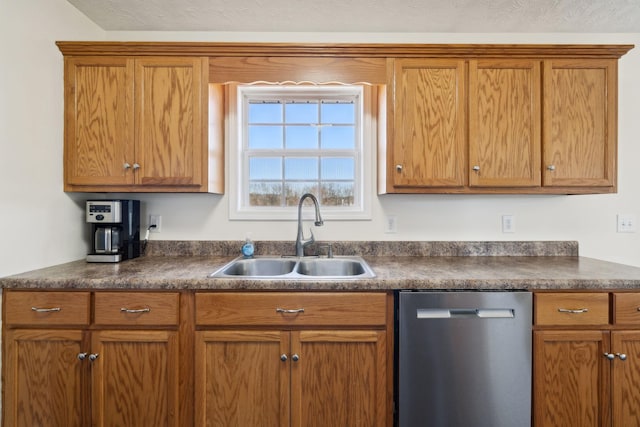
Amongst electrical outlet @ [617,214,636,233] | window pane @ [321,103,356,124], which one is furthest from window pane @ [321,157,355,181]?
electrical outlet @ [617,214,636,233]

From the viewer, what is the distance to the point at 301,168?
7.55 feet

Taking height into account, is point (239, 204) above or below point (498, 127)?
below

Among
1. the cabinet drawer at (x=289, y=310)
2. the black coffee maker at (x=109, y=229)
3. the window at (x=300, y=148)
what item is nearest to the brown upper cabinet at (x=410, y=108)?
the black coffee maker at (x=109, y=229)

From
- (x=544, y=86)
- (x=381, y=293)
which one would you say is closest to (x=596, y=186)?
(x=544, y=86)

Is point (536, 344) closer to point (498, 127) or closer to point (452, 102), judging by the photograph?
point (498, 127)

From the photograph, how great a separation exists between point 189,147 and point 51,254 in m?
0.95

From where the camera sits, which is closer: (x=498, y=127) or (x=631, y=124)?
(x=498, y=127)

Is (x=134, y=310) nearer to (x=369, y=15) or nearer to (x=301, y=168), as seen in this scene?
(x=301, y=168)

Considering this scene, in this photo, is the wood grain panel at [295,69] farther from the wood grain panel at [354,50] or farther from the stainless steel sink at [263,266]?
the stainless steel sink at [263,266]

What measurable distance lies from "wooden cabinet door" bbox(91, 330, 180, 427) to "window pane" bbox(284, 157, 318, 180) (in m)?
1.28

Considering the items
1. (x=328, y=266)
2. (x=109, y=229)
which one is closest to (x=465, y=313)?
(x=328, y=266)

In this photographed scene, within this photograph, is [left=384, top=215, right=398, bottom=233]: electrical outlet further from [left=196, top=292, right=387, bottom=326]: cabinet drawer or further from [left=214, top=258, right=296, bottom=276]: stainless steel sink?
[left=196, top=292, right=387, bottom=326]: cabinet drawer

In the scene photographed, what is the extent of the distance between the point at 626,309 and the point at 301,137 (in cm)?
201

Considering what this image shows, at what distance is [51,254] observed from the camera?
1.76 metres
